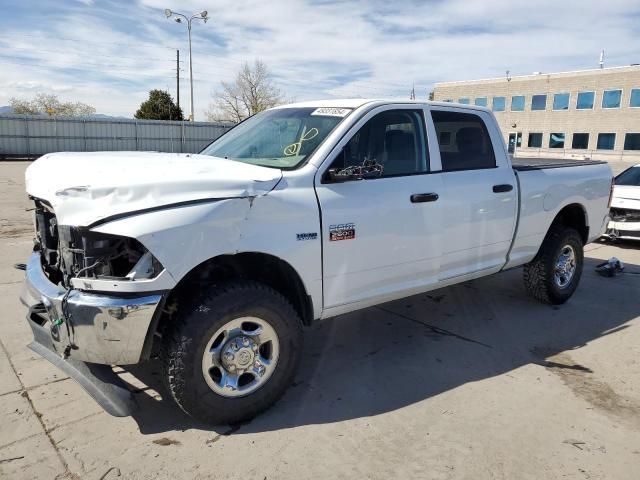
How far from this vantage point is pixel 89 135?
3250cm

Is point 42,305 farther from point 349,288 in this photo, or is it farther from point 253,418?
point 349,288

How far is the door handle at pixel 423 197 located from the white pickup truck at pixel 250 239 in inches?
0.5

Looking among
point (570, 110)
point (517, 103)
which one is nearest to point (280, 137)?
point (570, 110)

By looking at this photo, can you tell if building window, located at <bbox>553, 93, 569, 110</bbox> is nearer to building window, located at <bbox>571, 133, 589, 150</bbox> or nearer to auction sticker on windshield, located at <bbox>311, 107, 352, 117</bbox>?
building window, located at <bbox>571, 133, 589, 150</bbox>

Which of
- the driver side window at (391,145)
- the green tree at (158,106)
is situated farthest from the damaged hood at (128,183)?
the green tree at (158,106)

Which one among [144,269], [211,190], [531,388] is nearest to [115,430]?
[144,269]

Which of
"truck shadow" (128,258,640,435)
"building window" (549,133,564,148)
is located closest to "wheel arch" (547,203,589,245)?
"truck shadow" (128,258,640,435)

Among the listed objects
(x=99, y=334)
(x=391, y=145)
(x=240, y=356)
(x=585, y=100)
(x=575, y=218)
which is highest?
(x=585, y=100)

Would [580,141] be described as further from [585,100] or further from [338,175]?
[338,175]

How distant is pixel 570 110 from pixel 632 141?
5.98 metres

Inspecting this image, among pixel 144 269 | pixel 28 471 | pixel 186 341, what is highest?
pixel 144 269

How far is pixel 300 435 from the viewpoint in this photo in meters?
3.14

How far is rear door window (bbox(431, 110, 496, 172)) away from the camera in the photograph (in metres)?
4.31

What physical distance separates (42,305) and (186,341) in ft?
3.06
